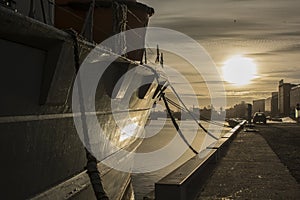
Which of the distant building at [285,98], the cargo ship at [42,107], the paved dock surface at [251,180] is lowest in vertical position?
the paved dock surface at [251,180]

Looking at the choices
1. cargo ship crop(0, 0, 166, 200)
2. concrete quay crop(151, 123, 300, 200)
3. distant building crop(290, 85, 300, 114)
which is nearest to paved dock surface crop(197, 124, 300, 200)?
concrete quay crop(151, 123, 300, 200)

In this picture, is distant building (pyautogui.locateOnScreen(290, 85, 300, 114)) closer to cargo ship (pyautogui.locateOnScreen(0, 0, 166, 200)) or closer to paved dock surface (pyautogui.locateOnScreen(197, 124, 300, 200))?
paved dock surface (pyautogui.locateOnScreen(197, 124, 300, 200))

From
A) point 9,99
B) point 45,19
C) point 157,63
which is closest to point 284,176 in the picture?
point 157,63

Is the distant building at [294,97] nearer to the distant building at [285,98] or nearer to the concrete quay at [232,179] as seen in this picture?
the distant building at [285,98]

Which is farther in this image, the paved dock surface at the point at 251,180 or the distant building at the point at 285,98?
the distant building at the point at 285,98

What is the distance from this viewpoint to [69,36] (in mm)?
4750

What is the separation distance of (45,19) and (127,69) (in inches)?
109

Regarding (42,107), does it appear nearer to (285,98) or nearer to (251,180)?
(251,180)

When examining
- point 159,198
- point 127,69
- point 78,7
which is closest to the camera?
point 159,198

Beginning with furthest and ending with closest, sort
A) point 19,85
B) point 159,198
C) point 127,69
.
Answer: point 127,69, point 159,198, point 19,85

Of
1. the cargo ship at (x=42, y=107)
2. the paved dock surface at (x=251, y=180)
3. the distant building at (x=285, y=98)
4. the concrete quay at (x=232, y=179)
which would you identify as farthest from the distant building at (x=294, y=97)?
the cargo ship at (x=42, y=107)

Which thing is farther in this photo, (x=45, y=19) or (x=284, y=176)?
(x=284, y=176)

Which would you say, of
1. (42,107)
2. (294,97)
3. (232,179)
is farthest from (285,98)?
(42,107)

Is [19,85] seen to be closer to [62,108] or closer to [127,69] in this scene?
[62,108]
